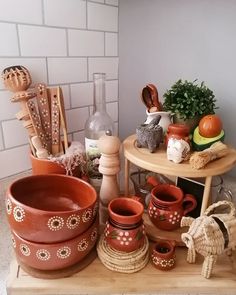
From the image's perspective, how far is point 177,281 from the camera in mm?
463

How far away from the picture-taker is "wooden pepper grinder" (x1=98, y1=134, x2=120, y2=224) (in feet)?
1.78

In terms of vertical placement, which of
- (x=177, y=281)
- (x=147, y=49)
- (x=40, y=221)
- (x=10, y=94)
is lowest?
(x=177, y=281)

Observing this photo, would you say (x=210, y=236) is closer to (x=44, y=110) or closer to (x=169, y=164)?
(x=169, y=164)

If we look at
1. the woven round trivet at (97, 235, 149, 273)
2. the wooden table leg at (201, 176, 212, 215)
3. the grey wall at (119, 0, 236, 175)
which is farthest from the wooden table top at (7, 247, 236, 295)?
the grey wall at (119, 0, 236, 175)

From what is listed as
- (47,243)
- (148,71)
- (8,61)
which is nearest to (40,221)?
(47,243)

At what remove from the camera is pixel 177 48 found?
2.53 feet

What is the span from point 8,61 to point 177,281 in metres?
0.59

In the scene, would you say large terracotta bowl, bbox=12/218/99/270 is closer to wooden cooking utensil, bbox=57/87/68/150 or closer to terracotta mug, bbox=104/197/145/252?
terracotta mug, bbox=104/197/145/252

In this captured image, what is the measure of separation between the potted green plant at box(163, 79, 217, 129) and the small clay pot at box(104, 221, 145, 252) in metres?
0.26

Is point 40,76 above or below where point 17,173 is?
above

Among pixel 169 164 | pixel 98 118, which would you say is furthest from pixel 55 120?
pixel 169 164

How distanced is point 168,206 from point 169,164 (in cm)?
8

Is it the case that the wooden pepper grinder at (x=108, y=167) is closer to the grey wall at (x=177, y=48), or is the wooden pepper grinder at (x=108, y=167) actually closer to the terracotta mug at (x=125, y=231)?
the terracotta mug at (x=125, y=231)

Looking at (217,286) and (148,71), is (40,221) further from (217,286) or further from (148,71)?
(148,71)
